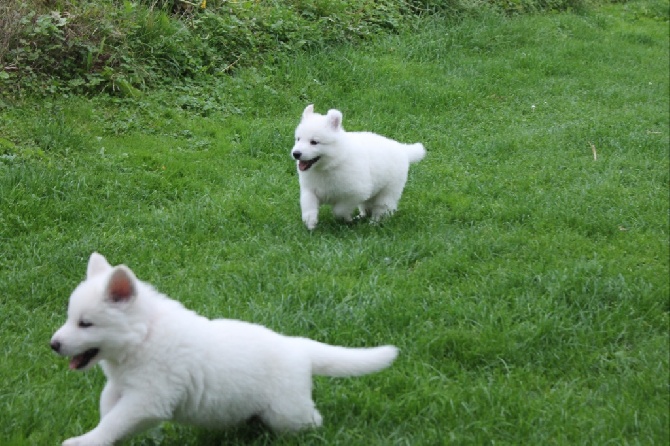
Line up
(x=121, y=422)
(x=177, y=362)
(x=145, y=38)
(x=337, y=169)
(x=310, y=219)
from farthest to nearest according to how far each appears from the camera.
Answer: (x=145, y=38) < (x=337, y=169) < (x=310, y=219) < (x=177, y=362) < (x=121, y=422)

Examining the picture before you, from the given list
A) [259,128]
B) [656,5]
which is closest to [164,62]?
[259,128]

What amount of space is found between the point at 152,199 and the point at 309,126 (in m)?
1.66

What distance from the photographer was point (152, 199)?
695cm

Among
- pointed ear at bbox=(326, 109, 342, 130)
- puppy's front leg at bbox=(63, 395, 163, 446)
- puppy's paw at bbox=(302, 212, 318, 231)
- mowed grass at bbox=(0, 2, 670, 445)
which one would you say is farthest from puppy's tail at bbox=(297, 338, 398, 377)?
pointed ear at bbox=(326, 109, 342, 130)

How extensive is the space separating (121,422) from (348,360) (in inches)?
39.4

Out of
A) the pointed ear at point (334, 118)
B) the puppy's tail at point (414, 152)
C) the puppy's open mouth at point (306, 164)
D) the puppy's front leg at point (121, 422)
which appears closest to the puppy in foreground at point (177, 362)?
the puppy's front leg at point (121, 422)

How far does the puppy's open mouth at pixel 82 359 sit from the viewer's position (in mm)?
3209

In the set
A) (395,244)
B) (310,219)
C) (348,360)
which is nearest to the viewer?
(348,360)

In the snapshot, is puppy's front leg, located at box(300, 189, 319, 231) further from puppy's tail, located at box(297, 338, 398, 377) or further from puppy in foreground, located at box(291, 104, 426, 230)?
puppy's tail, located at box(297, 338, 398, 377)

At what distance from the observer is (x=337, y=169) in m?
6.39

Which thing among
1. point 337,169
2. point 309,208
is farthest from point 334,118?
point 309,208

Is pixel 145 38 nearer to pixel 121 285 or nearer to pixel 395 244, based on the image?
pixel 395 244

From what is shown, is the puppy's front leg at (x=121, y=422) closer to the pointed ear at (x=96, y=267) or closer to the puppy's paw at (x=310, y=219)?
the pointed ear at (x=96, y=267)

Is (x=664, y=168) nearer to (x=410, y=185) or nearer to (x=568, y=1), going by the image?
(x=410, y=185)
